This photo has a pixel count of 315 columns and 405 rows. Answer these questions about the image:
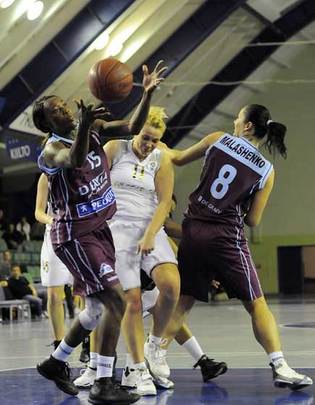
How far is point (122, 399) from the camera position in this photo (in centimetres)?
490

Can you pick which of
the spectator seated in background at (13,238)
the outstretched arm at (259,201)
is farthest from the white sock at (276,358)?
the spectator seated in background at (13,238)

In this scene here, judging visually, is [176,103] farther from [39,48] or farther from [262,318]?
[262,318]

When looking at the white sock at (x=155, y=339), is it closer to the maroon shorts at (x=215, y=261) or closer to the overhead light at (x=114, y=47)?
the maroon shorts at (x=215, y=261)

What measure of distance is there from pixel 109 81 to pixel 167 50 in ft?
57.6

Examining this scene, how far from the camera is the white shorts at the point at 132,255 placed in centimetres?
553

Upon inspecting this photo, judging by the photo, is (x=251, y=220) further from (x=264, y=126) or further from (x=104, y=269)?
(x=104, y=269)

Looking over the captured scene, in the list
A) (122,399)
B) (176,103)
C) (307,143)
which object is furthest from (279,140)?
(307,143)

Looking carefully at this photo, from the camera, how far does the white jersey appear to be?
5.69m

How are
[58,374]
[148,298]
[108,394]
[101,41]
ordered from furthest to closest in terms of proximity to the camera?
[101,41], [148,298], [58,374], [108,394]

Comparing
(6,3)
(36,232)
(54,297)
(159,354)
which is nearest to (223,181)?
(159,354)

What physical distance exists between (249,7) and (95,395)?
20467 mm

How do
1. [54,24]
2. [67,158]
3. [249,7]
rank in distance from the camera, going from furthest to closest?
[249,7]
[54,24]
[67,158]

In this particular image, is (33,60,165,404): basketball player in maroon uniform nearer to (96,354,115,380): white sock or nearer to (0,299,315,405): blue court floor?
(96,354,115,380): white sock

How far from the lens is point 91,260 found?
4.98m
